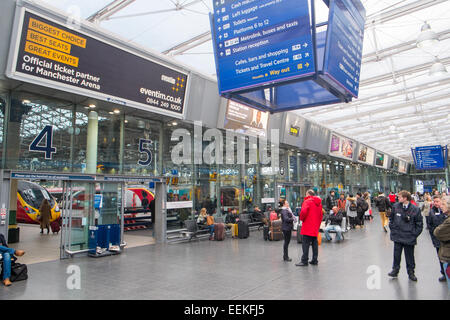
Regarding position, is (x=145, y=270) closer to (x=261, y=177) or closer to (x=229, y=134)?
(x=229, y=134)

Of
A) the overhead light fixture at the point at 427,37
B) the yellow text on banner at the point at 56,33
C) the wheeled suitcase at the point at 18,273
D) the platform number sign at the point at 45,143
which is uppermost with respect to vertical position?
the overhead light fixture at the point at 427,37

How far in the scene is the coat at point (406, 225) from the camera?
582 centimetres

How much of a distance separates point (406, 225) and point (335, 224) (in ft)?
19.2

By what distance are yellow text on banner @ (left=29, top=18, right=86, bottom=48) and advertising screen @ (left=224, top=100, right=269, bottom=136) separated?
6.08m

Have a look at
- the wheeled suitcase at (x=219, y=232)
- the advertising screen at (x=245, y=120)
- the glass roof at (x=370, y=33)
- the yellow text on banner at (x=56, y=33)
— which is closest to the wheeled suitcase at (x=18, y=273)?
the yellow text on banner at (x=56, y=33)

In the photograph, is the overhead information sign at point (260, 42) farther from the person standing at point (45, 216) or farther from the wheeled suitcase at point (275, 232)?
the person standing at point (45, 216)

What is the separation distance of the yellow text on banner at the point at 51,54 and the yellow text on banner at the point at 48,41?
0.28 ft

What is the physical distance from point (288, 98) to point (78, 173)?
5.95 m

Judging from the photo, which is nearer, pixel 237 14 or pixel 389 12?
pixel 237 14

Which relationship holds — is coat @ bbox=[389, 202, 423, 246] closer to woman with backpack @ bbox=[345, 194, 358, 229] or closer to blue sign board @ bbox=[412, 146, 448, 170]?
woman with backpack @ bbox=[345, 194, 358, 229]

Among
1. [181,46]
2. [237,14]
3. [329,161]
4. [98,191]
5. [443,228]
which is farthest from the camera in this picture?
[329,161]

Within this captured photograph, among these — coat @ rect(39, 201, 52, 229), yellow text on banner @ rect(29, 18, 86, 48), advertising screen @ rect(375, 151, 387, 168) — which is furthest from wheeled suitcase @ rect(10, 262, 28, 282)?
advertising screen @ rect(375, 151, 387, 168)

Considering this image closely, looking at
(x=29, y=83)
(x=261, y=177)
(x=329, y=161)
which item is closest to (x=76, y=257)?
(x=29, y=83)

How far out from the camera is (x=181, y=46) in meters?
13.6
